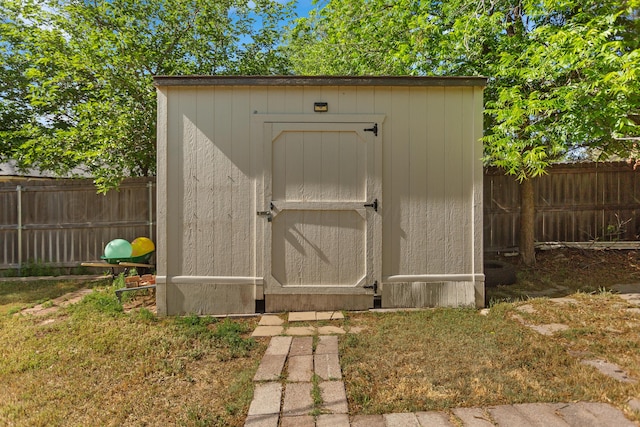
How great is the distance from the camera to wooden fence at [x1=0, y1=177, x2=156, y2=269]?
5824mm

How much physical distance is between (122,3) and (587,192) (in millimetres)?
8864

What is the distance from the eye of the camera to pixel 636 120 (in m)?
4.79

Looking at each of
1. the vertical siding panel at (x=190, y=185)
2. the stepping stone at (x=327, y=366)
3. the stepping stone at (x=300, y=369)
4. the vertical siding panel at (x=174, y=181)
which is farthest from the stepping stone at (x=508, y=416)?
the vertical siding panel at (x=174, y=181)

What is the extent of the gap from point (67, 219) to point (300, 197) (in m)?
4.60

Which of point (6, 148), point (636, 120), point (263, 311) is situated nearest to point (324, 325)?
point (263, 311)

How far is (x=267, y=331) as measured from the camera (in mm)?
3217

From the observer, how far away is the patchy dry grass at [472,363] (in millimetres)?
2020

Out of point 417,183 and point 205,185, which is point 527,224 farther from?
point 205,185

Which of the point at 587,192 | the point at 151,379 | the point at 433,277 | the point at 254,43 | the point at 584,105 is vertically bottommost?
the point at 151,379

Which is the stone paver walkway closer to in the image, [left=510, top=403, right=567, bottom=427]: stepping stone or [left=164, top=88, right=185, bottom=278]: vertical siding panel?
[left=510, top=403, right=567, bottom=427]: stepping stone

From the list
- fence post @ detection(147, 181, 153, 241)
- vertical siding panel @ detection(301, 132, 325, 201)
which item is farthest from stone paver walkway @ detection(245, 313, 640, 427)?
fence post @ detection(147, 181, 153, 241)

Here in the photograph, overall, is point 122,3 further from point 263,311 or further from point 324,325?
point 324,325

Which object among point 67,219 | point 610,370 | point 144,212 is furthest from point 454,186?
point 67,219

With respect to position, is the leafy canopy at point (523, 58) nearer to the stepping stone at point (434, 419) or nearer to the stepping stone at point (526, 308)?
the stepping stone at point (526, 308)
